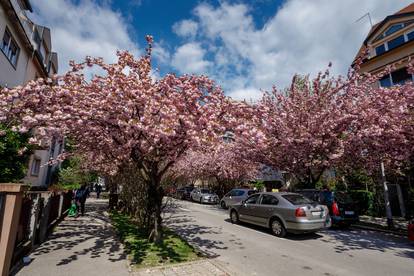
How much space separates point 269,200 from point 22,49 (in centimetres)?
1654

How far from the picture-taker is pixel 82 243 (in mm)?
7586

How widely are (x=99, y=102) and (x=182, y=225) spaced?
24.6 ft

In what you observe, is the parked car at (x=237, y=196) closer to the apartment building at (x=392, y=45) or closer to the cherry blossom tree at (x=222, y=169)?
the cherry blossom tree at (x=222, y=169)

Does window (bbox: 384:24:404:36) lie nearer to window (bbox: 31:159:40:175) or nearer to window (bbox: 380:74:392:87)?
window (bbox: 380:74:392:87)

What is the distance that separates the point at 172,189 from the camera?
11023 mm

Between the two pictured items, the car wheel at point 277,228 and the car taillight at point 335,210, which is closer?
the car wheel at point 277,228

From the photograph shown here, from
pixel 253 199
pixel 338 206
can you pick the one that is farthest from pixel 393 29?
pixel 253 199

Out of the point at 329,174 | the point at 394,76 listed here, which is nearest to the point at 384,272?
the point at 394,76

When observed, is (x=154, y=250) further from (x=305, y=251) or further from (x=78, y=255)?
(x=305, y=251)

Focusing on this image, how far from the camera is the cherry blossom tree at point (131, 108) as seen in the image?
19.6ft

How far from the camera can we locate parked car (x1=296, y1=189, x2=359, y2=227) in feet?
36.3

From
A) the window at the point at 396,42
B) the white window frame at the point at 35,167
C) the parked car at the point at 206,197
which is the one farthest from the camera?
the parked car at the point at 206,197

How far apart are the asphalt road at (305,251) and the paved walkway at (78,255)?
2.59 metres

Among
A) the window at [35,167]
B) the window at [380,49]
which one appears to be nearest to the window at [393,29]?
the window at [380,49]
